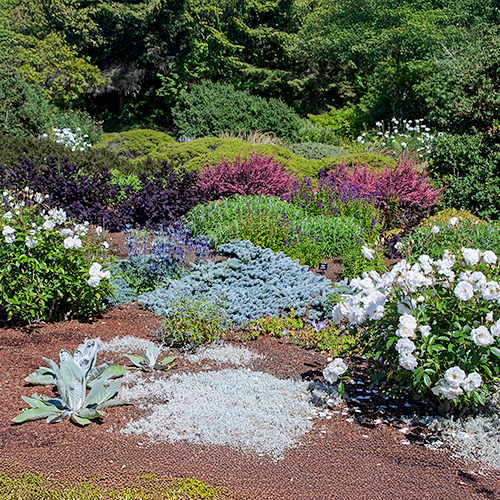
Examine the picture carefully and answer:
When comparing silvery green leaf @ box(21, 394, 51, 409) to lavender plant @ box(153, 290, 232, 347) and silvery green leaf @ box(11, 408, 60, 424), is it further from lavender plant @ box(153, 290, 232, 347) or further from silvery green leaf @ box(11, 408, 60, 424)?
→ lavender plant @ box(153, 290, 232, 347)

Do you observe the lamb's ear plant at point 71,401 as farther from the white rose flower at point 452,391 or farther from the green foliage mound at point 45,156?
the green foliage mound at point 45,156

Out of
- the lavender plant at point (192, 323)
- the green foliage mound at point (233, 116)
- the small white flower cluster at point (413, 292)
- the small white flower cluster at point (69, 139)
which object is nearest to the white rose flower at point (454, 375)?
the small white flower cluster at point (413, 292)

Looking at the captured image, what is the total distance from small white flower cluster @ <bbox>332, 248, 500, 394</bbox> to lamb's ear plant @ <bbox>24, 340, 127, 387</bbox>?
160 centimetres

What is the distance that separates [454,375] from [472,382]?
0.36 feet

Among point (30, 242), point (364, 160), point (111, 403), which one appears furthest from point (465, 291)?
point (364, 160)

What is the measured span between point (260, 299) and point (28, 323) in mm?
2216

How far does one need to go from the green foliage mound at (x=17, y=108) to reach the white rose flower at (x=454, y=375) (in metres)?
14.0

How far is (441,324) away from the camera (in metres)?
3.00

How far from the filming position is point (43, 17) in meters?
28.5

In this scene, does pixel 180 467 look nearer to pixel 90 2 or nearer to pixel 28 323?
pixel 28 323

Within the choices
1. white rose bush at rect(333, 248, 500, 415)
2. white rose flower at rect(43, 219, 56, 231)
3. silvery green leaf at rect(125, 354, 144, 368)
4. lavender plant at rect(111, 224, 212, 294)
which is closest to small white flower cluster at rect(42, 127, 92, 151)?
lavender plant at rect(111, 224, 212, 294)

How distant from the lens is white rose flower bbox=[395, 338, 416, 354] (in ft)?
9.02

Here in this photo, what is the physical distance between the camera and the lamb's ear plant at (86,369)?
341 cm

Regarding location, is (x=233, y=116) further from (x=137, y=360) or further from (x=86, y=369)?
(x=86, y=369)
